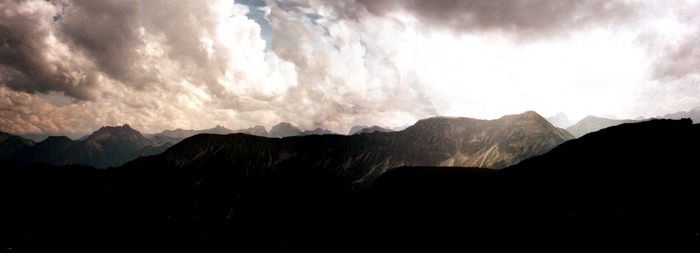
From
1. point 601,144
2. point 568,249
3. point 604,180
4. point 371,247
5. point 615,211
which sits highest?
point 601,144

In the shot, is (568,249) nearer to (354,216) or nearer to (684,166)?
(684,166)

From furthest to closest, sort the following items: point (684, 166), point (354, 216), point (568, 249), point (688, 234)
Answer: point (354, 216) → point (684, 166) → point (568, 249) → point (688, 234)

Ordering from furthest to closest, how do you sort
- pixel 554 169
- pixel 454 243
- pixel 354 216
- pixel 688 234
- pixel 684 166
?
1. pixel 354 216
2. pixel 554 169
3. pixel 454 243
4. pixel 684 166
5. pixel 688 234

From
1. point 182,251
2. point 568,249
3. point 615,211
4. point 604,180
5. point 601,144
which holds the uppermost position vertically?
point 601,144

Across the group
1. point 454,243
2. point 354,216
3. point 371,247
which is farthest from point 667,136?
point 354,216

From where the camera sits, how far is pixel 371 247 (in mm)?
113250

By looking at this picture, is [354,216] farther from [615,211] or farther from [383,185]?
[615,211]

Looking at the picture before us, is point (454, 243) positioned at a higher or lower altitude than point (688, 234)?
lower

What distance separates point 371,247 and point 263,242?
102m

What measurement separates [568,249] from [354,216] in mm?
87260

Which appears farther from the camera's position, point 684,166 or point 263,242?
point 263,242

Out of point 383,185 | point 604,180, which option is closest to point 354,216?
point 383,185

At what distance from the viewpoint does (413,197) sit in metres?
128

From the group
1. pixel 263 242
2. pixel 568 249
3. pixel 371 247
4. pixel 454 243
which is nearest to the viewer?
pixel 568 249
